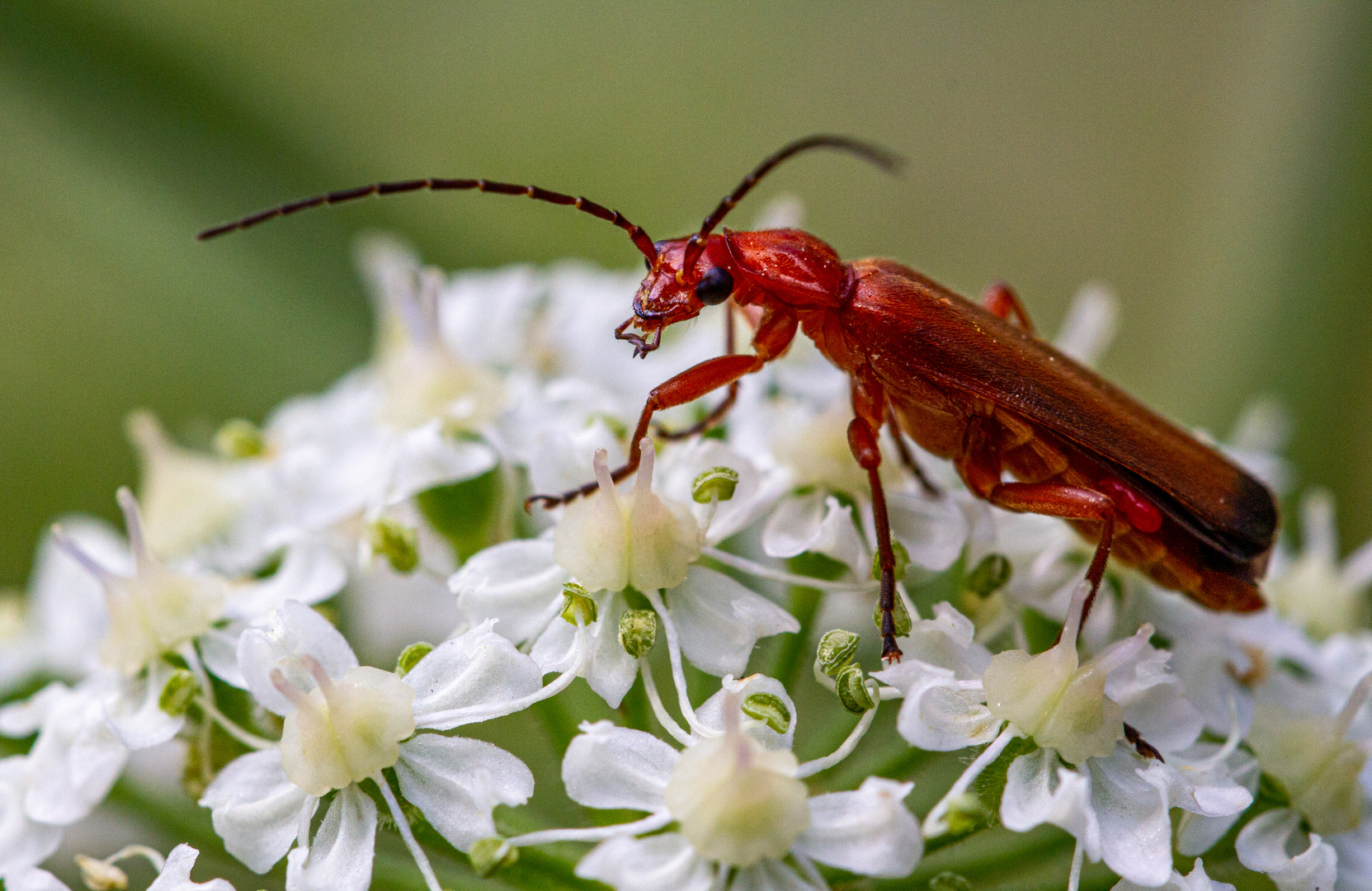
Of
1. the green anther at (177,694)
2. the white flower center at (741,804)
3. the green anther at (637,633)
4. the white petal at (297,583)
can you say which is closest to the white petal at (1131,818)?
the white flower center at (741,804)

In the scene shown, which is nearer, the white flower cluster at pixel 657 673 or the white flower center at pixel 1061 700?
the white flower cluster at pixel 657 673

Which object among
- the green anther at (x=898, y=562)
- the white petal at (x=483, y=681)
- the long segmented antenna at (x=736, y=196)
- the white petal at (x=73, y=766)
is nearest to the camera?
the white petal at (x=483, y=681)

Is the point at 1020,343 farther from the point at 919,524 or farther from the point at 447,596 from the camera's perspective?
the point at 447,596

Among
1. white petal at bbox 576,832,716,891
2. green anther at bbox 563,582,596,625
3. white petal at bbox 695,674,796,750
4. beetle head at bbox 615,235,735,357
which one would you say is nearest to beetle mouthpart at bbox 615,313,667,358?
beetle head at bbox 615,235,735,357

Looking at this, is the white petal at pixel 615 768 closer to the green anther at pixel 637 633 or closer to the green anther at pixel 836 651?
the green anther at pixel 637 633

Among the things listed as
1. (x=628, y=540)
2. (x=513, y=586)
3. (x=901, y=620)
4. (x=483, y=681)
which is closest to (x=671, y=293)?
(x=628, y=540)

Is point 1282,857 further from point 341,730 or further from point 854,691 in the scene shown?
point 341,730
